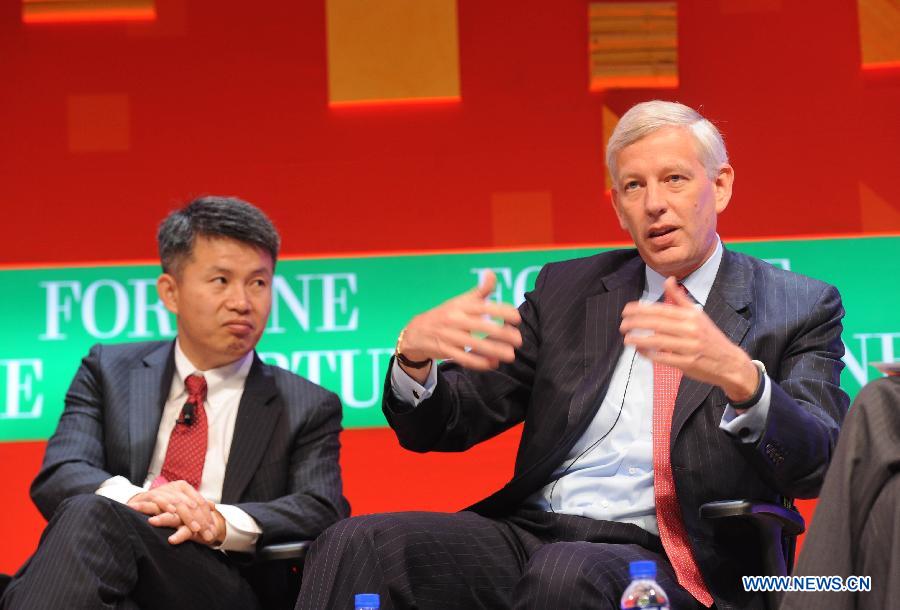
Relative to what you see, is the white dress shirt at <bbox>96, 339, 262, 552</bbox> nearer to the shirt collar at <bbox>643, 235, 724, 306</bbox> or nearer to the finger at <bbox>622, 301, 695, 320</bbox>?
the shirt collar at <bbox>643, 235, 724, 306</bbox>

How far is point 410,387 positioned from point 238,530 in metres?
0.61

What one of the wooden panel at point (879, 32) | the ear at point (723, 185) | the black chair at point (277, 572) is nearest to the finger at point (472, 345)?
the black chair at point (277, 572)

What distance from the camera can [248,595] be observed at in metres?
2.83

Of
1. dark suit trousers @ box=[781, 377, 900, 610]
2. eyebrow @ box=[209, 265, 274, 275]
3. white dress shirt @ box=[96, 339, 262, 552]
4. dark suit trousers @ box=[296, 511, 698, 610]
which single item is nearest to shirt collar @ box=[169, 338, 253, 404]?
white dress shirt @ box=[96, 339, 262, 552]

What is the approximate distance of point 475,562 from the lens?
7.96 ft

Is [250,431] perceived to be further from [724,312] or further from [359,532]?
[724,312]

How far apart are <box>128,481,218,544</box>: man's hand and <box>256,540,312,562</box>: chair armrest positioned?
0.15m

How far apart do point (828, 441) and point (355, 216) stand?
7.19 ft

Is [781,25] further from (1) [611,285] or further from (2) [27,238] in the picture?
(2) [27,238]

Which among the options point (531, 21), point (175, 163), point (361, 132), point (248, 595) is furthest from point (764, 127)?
point (248, 595)

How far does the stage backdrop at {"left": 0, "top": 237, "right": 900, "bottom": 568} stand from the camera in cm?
401

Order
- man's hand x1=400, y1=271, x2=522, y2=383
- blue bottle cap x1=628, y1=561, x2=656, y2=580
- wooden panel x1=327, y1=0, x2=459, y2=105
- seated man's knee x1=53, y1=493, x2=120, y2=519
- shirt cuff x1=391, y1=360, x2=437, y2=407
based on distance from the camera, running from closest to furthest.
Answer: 1. blue bottle cap x1=628, y1=561, x2=656, y2=580
2. man's hand x1=400, y1=271, x2=522, y2=383
3. seated man's knee x1=53, y1=493, x2=120, y2=519
4. shirt cuff x1=391, y1=360, x2=437, y2=407
5. wooden panel x1=327, y1=0, x2=459, y2=105

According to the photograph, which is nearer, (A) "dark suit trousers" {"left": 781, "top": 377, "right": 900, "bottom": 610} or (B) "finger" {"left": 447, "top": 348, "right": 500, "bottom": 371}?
(A) "dark suit trousers" {"left": 781, "top": 377, "right": 900, "bottom": 610}

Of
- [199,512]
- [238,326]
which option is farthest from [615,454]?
[238,326]
